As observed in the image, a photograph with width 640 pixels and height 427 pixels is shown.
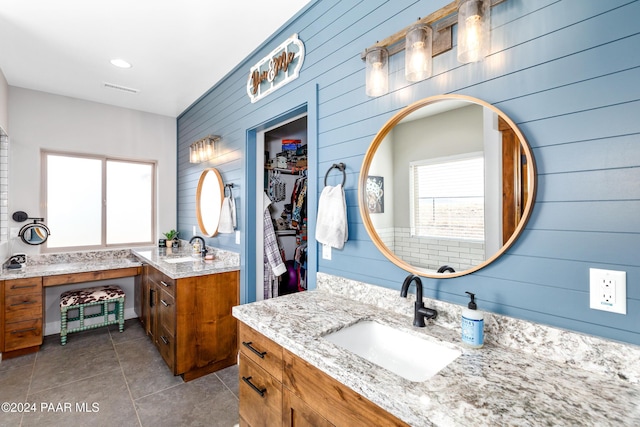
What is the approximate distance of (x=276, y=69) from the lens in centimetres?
231

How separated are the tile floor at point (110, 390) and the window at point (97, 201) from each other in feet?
4.35

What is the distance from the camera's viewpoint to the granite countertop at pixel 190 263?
250 centimetres

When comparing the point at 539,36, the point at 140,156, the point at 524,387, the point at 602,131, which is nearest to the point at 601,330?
the point at 524,387

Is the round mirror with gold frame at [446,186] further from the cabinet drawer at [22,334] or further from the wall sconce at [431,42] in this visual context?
the cabinet drawer at [22,334]

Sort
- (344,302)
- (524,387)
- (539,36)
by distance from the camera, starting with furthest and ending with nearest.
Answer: (344,302), (539,36), (524,387)

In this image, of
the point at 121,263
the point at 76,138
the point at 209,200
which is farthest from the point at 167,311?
the point at 76,138

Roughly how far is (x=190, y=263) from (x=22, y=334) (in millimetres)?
1775

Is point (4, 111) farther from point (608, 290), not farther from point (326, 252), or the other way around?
point (608, 290)

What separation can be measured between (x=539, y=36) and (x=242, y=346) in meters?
1.80

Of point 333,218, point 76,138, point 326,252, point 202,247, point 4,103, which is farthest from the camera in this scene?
point 76,138

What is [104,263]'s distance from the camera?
139 inches

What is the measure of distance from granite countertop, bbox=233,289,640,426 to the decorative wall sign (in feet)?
5.91

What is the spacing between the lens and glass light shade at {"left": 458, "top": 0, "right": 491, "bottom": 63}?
1.15 m

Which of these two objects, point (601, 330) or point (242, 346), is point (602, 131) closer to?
point (601, 330)
